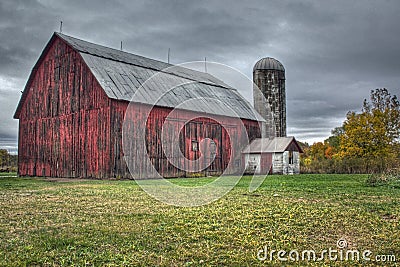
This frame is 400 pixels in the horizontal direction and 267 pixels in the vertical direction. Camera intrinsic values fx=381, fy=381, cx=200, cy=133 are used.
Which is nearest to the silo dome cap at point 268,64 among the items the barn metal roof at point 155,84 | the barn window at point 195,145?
the barn metal roof at point 155,84

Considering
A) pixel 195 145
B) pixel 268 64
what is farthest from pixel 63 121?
pixel 268 64

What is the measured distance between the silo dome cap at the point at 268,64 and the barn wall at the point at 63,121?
17749 mm

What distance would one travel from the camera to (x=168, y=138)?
2370cm

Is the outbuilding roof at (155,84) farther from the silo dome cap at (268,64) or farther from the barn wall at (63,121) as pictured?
the silo dome cap at (268,64)

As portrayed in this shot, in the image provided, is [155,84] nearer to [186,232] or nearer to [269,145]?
[269,145]

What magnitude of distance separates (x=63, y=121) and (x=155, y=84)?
6232 mm

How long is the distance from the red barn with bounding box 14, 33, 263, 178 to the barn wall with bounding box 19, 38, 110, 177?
2.1 inches

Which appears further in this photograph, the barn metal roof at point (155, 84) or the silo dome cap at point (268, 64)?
the silo dome cap at point (268, 64)

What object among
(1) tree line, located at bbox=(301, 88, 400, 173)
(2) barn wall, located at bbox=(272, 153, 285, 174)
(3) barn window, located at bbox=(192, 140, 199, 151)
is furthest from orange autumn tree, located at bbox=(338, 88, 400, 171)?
(3) barn window, located at bbox=(192, 140, 199, 151)

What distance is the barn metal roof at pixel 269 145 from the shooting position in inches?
1154

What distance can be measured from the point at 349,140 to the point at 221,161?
13.9 meters

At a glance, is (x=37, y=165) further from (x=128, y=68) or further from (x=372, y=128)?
(x=372, y=128)

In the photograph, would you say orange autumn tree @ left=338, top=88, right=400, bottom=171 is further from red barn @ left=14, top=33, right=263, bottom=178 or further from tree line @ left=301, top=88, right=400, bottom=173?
red barn @ left=14, top=33, right=263, bottom=178

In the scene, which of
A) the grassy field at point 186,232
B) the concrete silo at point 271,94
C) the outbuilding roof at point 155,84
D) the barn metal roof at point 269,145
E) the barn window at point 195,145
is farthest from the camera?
the concrete silo at point 271,94
